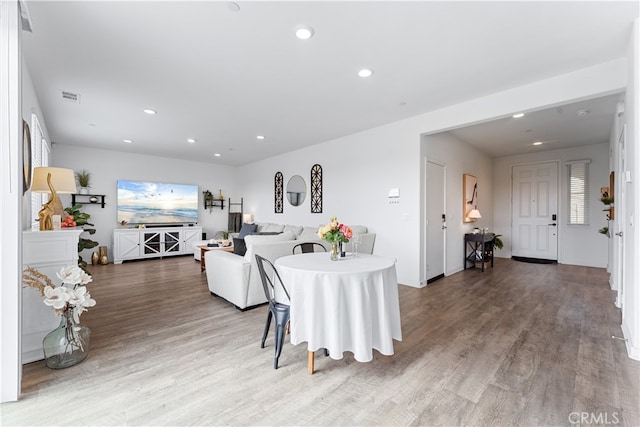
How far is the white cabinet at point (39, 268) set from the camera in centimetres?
230

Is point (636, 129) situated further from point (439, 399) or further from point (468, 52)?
point (439, 399)

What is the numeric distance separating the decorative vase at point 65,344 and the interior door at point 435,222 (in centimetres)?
441

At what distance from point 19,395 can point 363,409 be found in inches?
86.7

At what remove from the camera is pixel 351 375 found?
6.85ft

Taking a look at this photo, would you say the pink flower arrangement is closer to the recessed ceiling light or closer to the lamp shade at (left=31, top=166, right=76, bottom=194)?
the recessed ceiling light

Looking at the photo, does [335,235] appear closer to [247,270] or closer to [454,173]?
[247,270]

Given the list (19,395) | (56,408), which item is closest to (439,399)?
(56,408)

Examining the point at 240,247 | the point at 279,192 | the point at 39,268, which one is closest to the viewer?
the point at 39,268

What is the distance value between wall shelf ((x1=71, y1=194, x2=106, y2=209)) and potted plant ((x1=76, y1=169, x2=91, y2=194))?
0.12 m

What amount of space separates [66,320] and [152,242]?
16.8 ft

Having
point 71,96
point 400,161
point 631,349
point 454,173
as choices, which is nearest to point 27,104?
point 71,96

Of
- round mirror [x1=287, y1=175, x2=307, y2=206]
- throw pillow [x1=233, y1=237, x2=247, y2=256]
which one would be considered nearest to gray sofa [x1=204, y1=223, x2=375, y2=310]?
throw pillow [x1=233, y1=237, x2=247, y2=256]

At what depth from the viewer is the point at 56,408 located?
1747mm

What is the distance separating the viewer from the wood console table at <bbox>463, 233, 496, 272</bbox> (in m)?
5.76
